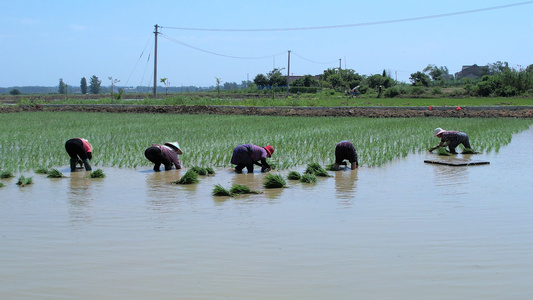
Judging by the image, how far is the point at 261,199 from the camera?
6.79m

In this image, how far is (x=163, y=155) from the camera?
9.26 meters

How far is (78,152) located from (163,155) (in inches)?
53.7

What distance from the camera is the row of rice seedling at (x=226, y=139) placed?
34.4ft

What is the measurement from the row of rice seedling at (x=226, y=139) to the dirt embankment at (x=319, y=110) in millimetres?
2055

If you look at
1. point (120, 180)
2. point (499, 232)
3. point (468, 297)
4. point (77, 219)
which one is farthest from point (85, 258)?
point (120, 180)

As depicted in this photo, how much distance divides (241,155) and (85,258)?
4.76 meters

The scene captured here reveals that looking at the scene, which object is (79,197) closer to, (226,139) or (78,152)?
(78,152)

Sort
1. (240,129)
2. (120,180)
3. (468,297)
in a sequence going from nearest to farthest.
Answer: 1. (468,297)
2. (120,180)
3. (240,129)

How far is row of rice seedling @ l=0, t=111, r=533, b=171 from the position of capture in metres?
10.5

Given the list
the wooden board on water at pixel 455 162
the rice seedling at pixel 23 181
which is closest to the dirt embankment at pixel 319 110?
the wooden board on water at pixel 455 162

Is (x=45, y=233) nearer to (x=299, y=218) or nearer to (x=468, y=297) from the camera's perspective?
(x=299, y=218)

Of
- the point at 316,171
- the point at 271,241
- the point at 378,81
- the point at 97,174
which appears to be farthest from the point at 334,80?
the point at 271,241

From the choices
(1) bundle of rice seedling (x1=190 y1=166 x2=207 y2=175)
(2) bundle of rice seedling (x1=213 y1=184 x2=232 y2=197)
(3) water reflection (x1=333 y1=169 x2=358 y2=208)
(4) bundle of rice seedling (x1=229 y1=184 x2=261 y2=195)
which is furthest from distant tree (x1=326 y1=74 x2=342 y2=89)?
(2) bundle of rice seedling (x1=213 y1=184 x2=232 y2=197)

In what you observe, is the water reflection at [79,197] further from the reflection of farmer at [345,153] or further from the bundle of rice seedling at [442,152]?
the bundle of rice seedling at [442,152]
